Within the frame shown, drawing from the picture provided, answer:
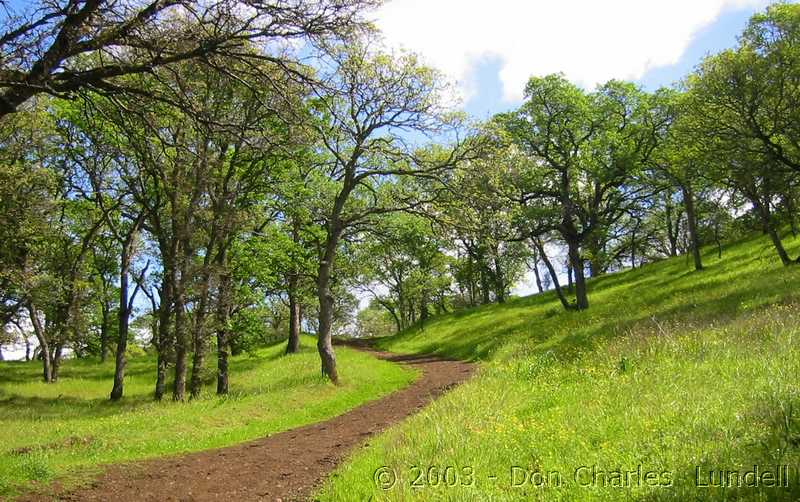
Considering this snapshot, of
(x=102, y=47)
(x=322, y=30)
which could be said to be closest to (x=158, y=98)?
(x=102, y=47)

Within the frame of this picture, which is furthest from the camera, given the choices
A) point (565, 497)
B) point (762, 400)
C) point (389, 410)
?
point (389, 410)

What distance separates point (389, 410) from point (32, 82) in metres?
11.0

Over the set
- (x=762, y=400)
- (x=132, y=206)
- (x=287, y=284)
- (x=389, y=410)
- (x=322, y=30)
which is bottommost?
(x=389, y=410)

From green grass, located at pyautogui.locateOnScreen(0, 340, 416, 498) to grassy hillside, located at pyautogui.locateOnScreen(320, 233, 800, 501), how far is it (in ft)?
16.4

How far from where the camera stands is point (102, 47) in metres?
6.55

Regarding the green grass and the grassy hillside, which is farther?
the green grass

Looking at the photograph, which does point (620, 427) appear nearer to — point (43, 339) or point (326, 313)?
point (326, 313)

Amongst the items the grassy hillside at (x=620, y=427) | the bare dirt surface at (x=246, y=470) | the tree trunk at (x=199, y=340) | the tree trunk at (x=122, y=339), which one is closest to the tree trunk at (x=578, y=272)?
the grassy hillside at (x=620, y=427)

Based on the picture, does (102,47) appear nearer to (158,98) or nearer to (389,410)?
(158,98)

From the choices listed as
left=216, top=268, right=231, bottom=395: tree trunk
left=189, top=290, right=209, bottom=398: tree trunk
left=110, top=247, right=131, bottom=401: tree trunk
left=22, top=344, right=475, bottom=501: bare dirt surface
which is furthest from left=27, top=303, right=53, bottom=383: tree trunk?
left=22, top=344, right=475, bottom=501: bare dirt surface

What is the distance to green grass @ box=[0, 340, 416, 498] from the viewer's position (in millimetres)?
10023

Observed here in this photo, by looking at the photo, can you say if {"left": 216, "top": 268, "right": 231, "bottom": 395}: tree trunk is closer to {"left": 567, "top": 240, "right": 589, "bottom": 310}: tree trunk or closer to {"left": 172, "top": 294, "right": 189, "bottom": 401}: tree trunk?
{"left": 172, "top": 294, "right": 189, "bottom": 401}: tree trunk

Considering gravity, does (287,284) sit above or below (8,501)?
above

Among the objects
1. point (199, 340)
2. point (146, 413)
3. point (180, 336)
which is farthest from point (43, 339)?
point (146, 413)
